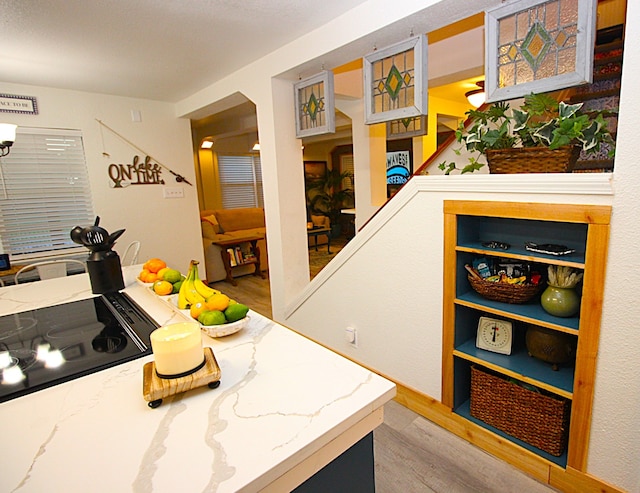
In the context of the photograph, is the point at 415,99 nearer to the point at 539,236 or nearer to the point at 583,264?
the point at 539,236

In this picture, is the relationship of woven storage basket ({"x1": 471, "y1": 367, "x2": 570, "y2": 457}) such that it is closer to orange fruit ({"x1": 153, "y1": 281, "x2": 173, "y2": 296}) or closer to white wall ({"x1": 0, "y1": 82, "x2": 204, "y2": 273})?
orange fruit ({"x1": 153, "y1": 281, "x2": 173, "y2": 296})

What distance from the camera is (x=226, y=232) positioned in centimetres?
615

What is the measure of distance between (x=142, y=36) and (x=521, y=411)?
10.1 ft

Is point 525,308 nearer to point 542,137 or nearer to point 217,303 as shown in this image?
point 542,137

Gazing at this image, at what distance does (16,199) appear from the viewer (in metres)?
3.51

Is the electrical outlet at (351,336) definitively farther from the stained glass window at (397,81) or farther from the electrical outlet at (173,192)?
the electrical outlet at (173,192)

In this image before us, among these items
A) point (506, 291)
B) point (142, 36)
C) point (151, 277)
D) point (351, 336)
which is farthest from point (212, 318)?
point (142, 36)

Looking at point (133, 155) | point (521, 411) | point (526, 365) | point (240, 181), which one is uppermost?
point (133, 155)

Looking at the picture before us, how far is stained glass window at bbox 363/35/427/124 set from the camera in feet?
6.49

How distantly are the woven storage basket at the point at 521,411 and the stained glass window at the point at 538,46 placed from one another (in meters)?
1.35

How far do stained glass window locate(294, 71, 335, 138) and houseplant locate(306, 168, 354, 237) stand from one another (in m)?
6.39

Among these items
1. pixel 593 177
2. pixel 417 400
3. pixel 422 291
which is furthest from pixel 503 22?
pixel 417 400

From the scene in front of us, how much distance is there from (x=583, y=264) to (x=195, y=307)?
1.47 metres

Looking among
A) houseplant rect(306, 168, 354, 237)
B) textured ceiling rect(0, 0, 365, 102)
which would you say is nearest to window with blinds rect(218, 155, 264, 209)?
houseplant rect(306, 168, 354, 237)
